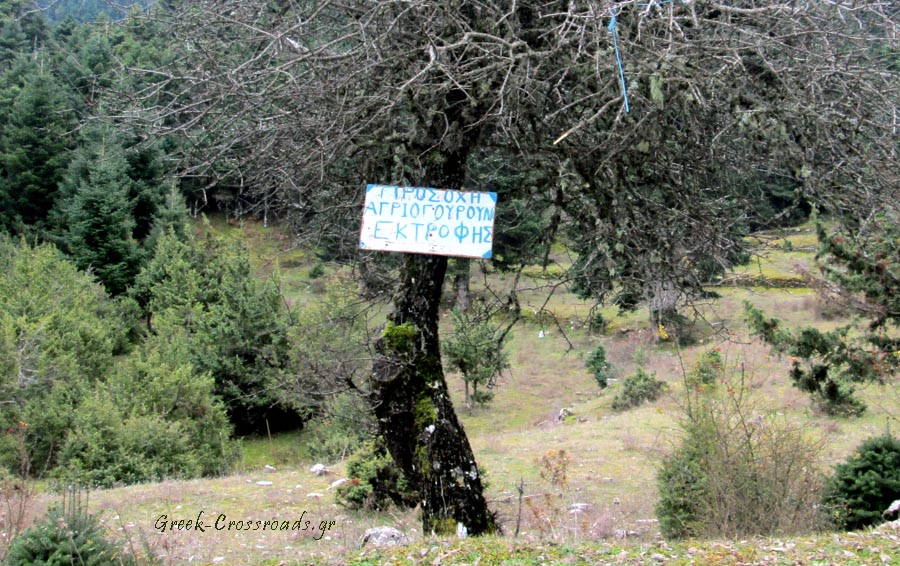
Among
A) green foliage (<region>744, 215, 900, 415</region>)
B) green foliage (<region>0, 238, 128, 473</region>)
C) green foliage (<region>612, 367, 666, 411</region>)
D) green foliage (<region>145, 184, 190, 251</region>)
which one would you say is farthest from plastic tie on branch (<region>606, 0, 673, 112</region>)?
green foliage (<region>145, 184, 190, 251</region>)

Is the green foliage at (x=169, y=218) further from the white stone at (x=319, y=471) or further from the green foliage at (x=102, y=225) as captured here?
the white stone at (x=319, y=471)

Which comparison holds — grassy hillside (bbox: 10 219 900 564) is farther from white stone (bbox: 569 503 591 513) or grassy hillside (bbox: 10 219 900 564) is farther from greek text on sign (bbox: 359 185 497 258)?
greek text on sign (bbox: 359 185 497 258)

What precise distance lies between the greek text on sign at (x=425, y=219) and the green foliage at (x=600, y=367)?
2148cm

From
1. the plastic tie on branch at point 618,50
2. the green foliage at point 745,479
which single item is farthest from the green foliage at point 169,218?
the plastic tie on branch at point 618,50

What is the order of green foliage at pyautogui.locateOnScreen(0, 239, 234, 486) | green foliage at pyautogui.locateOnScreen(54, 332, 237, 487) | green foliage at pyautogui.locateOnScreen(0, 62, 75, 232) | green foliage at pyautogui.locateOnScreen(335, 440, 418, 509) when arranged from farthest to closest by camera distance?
1. green foliage at pyautogui.locateOnScreen(0, 62, 75, 232)
2. green foliage at pyautogui.locateOnScreen(0, 239, 234, 486)
3. green foliage at pyautogui.locateOnScreen(54, 332, 237, 487)
4. green foliage at pyautogui.locateOnScreen(335, 440, 418, 509)

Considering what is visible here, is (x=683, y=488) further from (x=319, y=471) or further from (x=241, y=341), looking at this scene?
(x=241, y=341)

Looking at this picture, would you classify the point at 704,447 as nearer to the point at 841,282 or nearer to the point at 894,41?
the point at 841,282

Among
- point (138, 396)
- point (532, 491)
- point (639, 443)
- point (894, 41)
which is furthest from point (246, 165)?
point (138, 396)

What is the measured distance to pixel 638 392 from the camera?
815 inches

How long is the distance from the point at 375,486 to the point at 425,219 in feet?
20.9

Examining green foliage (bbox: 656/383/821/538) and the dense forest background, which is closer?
the dense forest background

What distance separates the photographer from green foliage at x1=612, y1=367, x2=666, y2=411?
20.7m

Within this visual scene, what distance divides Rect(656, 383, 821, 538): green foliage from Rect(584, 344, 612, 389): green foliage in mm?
17375

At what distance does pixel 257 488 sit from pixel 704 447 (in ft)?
26.3
